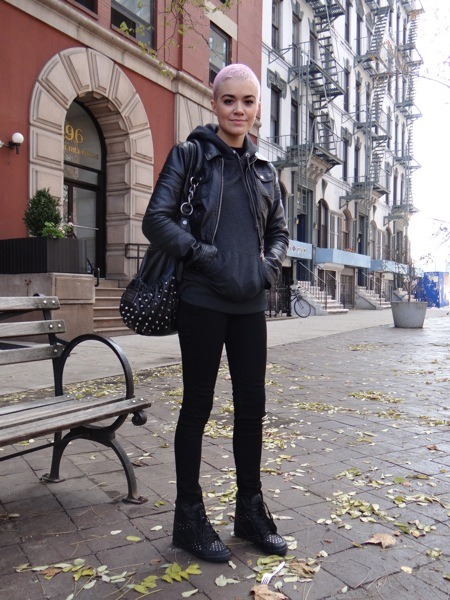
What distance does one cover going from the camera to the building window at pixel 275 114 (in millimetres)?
23266

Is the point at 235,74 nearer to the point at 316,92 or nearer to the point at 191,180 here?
the point at 191,180

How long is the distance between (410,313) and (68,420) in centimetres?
1466

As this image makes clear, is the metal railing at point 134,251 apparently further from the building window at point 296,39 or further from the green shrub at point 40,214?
the building window at point 296,39

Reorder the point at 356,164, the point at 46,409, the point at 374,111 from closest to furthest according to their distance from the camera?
the point at 46,409, the point at 356,164, the point at 374,111

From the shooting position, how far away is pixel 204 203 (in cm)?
238

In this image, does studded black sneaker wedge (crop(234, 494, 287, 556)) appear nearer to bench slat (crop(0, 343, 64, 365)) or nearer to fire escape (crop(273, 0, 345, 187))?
bench slat (crop(0, 343, 64, 365))

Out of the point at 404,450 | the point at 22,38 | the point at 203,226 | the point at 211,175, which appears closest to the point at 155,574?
the point at 203,226

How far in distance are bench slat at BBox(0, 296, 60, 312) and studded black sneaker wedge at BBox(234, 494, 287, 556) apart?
5.49 feet

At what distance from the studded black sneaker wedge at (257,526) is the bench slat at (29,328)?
1.54m

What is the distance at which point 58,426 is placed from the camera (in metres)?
2.74

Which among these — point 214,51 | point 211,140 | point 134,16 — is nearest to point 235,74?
point 211,140

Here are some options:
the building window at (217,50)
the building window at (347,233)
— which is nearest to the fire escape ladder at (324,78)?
the building window at (347,233)

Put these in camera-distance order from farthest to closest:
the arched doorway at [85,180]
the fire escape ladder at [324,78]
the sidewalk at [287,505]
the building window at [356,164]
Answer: the building window at [356,164] < the fire escape ladder at [324,78] < the arched doorway at [85,180] < the sidewalk at [287,505]

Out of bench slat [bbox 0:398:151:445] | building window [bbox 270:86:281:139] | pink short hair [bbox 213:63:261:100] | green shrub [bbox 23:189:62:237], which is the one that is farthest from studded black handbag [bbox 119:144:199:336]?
building window [bbox 270:86:281:139]
